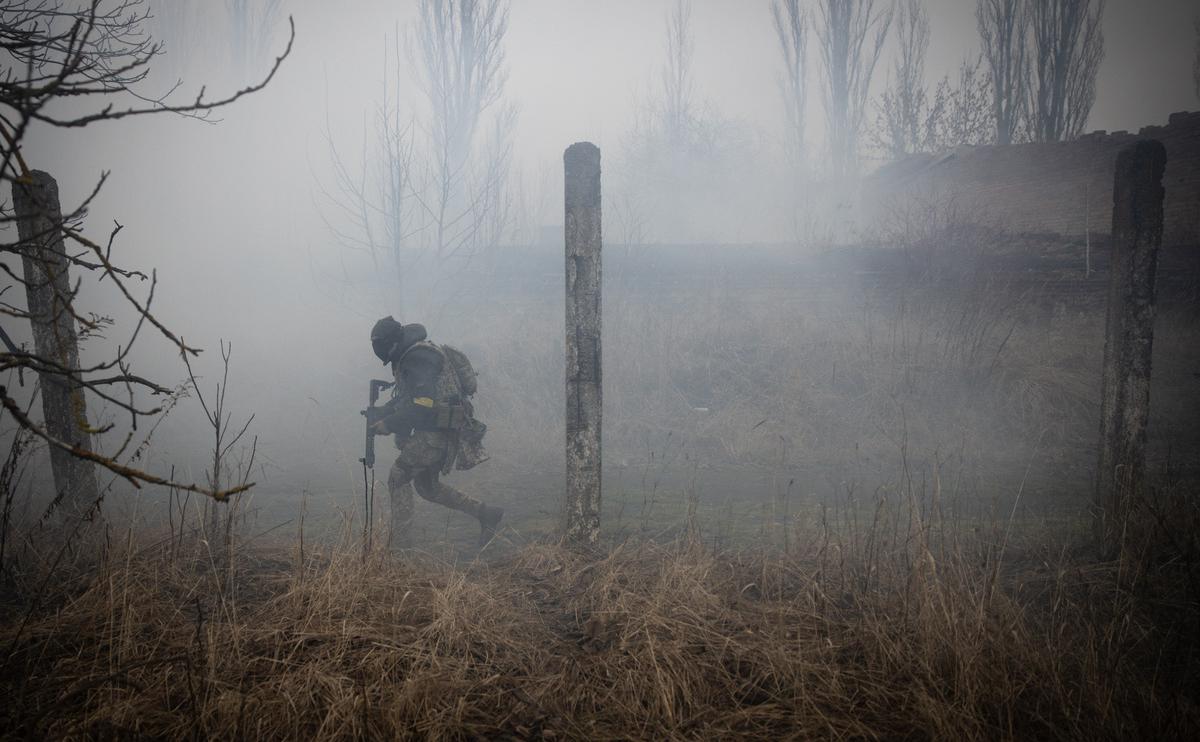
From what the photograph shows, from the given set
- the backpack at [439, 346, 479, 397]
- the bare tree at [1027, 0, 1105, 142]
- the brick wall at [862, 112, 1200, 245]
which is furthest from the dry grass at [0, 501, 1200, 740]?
the bare tree at [1027, 0, 1105, 142]

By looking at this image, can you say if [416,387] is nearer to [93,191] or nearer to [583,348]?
[583,348]

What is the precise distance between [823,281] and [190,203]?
A: 2488cm

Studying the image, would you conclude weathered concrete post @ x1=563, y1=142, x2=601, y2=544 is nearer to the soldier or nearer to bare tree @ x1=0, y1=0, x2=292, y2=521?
the soldier

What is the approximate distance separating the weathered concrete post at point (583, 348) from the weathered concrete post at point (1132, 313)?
11.7ft

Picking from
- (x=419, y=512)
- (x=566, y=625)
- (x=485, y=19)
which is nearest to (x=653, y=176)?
(x=485, y=19)

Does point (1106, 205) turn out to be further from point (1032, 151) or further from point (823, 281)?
point (823, 281)

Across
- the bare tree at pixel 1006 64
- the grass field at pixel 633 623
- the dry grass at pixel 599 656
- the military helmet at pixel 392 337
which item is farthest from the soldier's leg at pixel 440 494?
the bare tree at pixel 1006 64

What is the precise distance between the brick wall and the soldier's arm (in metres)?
12.0

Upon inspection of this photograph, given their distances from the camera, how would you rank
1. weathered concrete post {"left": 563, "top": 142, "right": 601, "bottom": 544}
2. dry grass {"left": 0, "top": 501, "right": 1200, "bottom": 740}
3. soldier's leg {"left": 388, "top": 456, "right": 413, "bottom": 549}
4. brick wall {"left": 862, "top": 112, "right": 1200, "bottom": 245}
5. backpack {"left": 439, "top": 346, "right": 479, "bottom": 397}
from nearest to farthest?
dry grass {"left": 0, "top": 501, "right": 1200, "bottom": 740} → weathered concrete post {"left": 563, "top": 142, "right": 601, "bottom": 544} → soldier's leg {"left": 388, "top": 456, "right": 413, "bottom": 549} → backpack {"left": 439, "top": 346, "right": 479, "bottom": 397} → brick wall {"left": 862, "top": 112, "right": 1200, "bottom": 245}

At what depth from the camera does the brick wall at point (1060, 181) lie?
526 inches

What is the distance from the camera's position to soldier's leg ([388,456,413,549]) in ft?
16.4

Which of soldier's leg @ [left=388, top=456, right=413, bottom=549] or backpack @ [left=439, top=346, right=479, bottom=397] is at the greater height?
backpack @ [left=439, top=346, right=479, bottom=397]

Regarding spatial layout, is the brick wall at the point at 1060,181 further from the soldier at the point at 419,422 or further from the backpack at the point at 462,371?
the soldier at the point at 419,422

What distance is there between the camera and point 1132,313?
14.0 feet
